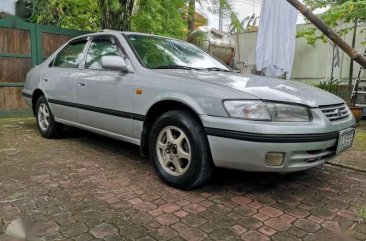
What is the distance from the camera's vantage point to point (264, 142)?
239cm

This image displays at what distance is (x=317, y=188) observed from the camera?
9.96 feet

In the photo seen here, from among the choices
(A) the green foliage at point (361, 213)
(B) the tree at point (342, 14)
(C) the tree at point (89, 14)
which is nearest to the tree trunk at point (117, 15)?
(C) the tree at point (89, 14)

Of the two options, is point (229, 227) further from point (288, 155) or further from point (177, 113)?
point (177, 113)

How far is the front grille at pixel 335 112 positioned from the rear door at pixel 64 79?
289 cm

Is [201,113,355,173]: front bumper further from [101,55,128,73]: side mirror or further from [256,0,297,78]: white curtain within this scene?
[256,0,297,78]: white curtain

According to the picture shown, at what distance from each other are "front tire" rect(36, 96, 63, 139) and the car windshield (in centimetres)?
181

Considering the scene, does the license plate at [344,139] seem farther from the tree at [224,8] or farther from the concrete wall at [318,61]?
the concrete wall at [318,61]

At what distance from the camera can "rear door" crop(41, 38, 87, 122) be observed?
4105 millimetres

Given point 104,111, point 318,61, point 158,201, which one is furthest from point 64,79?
point 318,61

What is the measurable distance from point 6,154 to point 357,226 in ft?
12.3

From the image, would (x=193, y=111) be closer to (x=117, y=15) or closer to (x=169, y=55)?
(x=169, y=55)

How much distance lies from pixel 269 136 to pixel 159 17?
5.17 metres

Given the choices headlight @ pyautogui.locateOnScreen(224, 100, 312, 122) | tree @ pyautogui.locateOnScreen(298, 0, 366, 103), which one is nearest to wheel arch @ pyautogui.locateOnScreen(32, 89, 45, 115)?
headlight @ pyautogui.locateOnScreen(224, 100, 312, 122)

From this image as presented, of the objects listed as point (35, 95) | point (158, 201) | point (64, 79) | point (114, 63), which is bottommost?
point (158, 201)
